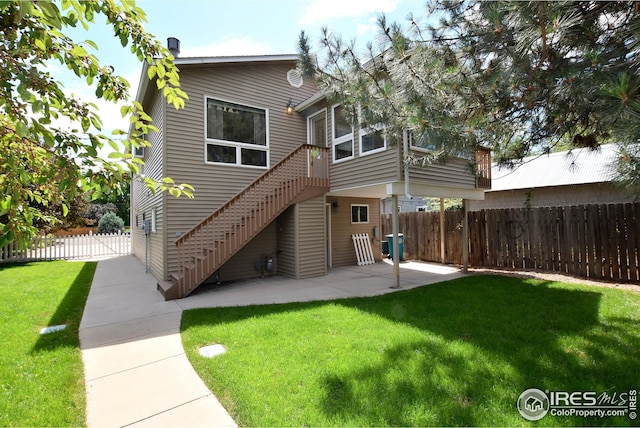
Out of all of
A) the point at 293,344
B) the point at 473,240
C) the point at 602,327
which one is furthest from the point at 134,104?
the point at 473,240

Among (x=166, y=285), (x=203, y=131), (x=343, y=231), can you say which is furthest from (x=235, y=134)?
(x=343, y=231)

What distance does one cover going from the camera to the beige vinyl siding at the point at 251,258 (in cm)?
838

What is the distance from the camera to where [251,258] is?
880cm

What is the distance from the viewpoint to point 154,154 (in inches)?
348

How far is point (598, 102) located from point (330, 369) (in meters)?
3.37

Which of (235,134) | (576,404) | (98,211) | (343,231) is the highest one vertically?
(235,134)

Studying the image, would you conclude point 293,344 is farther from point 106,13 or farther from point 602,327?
point 602,327

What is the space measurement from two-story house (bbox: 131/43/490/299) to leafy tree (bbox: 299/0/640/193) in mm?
2476

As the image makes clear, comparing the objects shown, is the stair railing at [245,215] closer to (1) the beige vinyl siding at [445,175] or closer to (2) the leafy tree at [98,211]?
(1) the beige vinyl siding at [445,175]

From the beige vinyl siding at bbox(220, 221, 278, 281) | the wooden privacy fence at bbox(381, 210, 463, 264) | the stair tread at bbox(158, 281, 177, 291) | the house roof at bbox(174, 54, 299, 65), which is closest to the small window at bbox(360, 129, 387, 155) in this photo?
the house roof at bbox(174, 54, 299, 65)

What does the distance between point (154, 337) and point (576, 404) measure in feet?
15.9

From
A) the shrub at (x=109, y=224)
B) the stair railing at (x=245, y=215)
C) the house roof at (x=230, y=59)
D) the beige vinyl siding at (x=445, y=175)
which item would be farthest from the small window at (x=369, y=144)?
the shrub at (x=109, y=224)

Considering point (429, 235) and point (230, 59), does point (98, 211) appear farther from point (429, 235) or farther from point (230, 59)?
point (429, 235)

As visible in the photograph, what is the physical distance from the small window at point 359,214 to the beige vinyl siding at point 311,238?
2.60 metres
